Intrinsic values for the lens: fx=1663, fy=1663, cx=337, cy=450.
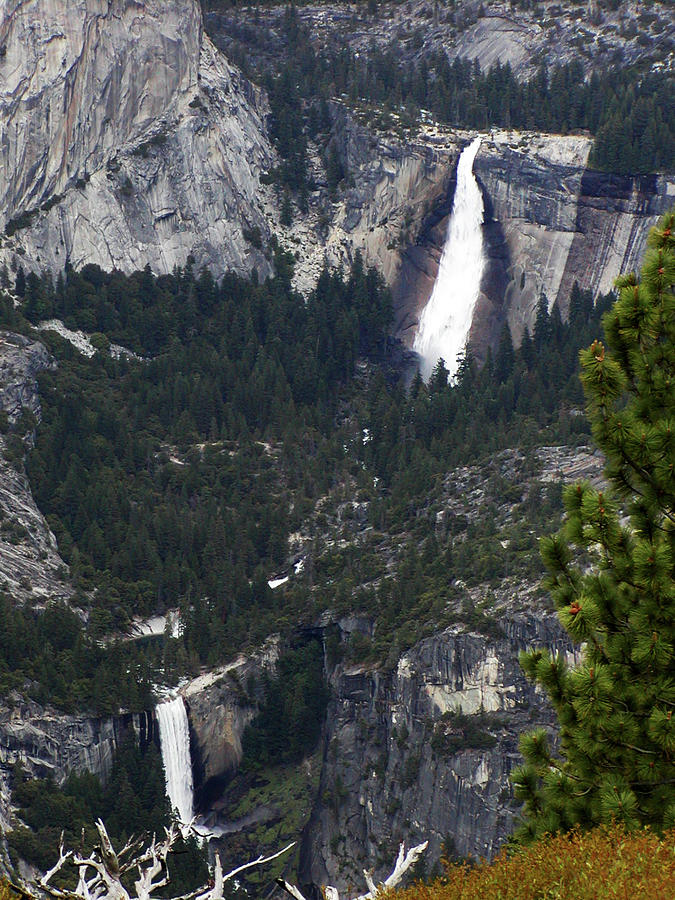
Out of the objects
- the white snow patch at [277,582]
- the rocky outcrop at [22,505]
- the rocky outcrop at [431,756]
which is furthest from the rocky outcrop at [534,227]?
the rocky outcrop at [431,756]

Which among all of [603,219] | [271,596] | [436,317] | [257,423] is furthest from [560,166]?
[271,596]

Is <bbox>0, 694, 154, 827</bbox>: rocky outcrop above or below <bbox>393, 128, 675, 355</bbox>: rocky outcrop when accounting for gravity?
below

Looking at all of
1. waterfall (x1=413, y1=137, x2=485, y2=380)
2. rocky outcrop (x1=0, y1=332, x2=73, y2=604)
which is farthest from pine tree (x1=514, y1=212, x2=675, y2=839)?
waterfall (x1=413, y1=137, x2=485, y2=380)

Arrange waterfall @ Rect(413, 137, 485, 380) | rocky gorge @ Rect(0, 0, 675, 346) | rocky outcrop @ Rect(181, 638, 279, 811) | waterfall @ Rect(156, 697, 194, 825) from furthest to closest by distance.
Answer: waterfall @ Rect(413, 137, 485, 380) < rocky gorge @ Rect(0, 0, 675, 346) < rocky outcrop @ Rect(181, 638, 279, 811) < waterfall @ Rect(156, 697, 194, 825)

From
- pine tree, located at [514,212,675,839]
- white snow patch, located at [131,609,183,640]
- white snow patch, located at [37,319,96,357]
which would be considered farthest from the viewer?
white snow patch, located at [37,319,96,357]

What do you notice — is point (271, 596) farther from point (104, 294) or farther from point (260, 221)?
point (260, 221)

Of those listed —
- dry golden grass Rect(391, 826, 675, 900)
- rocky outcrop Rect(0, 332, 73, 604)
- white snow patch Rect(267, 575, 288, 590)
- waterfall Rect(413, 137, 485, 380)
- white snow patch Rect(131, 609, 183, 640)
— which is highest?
dry golden grass Rect(391, 826, 675, 900)

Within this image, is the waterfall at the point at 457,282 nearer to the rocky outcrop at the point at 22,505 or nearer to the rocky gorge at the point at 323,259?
the rocky gorge at the point at 323,259

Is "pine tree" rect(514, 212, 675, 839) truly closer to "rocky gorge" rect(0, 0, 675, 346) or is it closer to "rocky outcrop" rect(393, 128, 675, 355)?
"rocky gorge" rect(0, 0, 675, 346)
